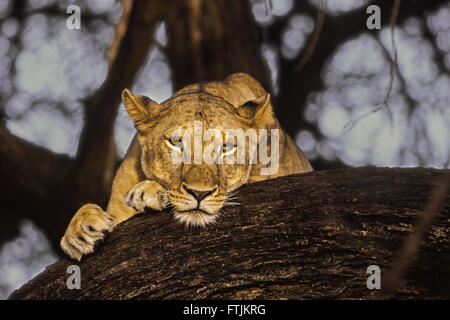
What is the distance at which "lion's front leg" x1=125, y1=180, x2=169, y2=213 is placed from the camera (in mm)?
2770

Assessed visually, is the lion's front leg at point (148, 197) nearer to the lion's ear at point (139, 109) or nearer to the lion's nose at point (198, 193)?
the lion's nose at point (198, 193)

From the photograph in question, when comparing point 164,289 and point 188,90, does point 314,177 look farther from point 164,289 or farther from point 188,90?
point 188,90

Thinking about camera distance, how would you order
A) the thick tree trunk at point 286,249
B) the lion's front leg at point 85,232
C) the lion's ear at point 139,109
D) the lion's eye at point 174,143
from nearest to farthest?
the thick tree trunk at point 286,249 → the lion's front leg at point 85,232 → the lion's eye at point 174,143 → the lion's ear at point 139,109

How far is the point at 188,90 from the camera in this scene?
3607 mm

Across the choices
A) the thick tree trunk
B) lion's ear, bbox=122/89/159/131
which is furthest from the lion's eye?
the thick tree trunk

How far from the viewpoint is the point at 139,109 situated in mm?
3234

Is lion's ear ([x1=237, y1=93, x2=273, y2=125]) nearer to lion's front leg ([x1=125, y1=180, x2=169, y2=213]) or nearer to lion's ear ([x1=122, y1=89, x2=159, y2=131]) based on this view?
lion's ear ([x1=122, y1=89, x2=159, y2=131])

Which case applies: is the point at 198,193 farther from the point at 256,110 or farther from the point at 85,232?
the point at 256,110

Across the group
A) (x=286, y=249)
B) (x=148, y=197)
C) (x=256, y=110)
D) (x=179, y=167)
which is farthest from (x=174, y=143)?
(x=286, y=249)

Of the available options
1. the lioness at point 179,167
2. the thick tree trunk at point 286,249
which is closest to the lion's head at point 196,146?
the lioness at point 179,167

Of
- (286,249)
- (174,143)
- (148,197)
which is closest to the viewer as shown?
(286,249)

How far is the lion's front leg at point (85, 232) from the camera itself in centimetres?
262

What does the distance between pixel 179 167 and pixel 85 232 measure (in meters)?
0.63
